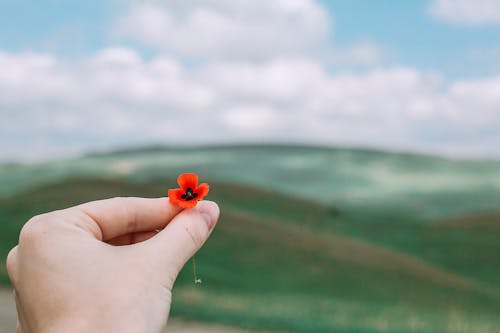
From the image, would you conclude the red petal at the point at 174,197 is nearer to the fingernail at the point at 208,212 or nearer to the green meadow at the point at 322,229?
the fingernail at the point at 208,212

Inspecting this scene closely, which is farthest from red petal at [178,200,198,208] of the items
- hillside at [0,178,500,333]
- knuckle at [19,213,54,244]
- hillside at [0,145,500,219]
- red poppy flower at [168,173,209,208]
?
hillside at [0,145,500,219]

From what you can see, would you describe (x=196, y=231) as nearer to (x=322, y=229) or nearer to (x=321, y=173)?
(x=322, y=229)

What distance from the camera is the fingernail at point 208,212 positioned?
1.96 metres

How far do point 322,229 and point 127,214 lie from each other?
696 cm

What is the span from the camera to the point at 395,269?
7703 mm

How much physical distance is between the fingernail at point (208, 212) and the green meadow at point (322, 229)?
4.29 meters

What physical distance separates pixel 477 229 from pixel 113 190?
6.34 meters

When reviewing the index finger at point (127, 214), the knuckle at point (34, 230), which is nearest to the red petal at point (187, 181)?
the index finger at point (127, 214)

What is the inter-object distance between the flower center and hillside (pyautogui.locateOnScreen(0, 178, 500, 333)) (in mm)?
4326

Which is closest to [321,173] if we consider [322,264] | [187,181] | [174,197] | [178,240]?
[322,264]

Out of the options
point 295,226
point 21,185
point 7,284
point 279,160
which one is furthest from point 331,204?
point 21,185

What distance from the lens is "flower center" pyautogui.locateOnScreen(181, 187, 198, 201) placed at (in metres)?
1.97

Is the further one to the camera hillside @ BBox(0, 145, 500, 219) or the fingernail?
hillside @ BBox(0, 145, 500, 219)

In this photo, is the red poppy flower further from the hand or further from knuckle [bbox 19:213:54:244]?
knuckle [bbox 19:213:54:244]
